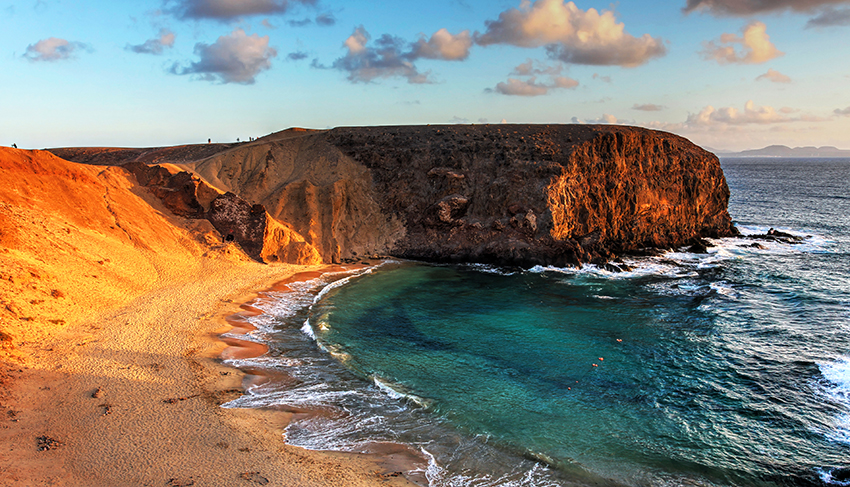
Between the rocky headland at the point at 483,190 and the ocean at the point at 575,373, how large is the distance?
20.0ft

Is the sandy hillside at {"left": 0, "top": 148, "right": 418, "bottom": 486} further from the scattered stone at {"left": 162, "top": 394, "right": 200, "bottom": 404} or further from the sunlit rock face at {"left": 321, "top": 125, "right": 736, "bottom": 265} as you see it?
the sunlit rock face at {"left": 321, "top": 125, "right": 736, "bottom": 265}

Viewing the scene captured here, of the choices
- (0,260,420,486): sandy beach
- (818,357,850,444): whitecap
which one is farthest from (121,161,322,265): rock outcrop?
(818,357,850,444): whitecap

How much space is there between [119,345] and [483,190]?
105 ft

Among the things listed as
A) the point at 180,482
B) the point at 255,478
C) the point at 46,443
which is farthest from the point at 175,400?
A: the point at 255,478

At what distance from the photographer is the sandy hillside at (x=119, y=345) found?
1392cm

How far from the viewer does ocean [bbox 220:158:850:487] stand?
15.5 metres

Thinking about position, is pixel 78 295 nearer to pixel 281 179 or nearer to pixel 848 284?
pixel 281 179

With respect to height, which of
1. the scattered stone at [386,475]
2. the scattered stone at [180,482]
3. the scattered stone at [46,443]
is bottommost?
the scattered stone at [386,475]

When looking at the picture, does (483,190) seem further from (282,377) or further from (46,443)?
(46,443)

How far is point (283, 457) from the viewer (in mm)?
14672

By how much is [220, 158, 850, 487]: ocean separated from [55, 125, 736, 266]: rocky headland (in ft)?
20.0

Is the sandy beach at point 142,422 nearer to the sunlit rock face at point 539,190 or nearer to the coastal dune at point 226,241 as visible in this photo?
the coastal dune at point 226,241

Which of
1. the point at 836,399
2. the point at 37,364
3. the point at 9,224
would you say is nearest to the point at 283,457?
the point at 37,364

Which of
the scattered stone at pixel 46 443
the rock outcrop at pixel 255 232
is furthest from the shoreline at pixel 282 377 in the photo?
the scattered stone at pixel 46 443
